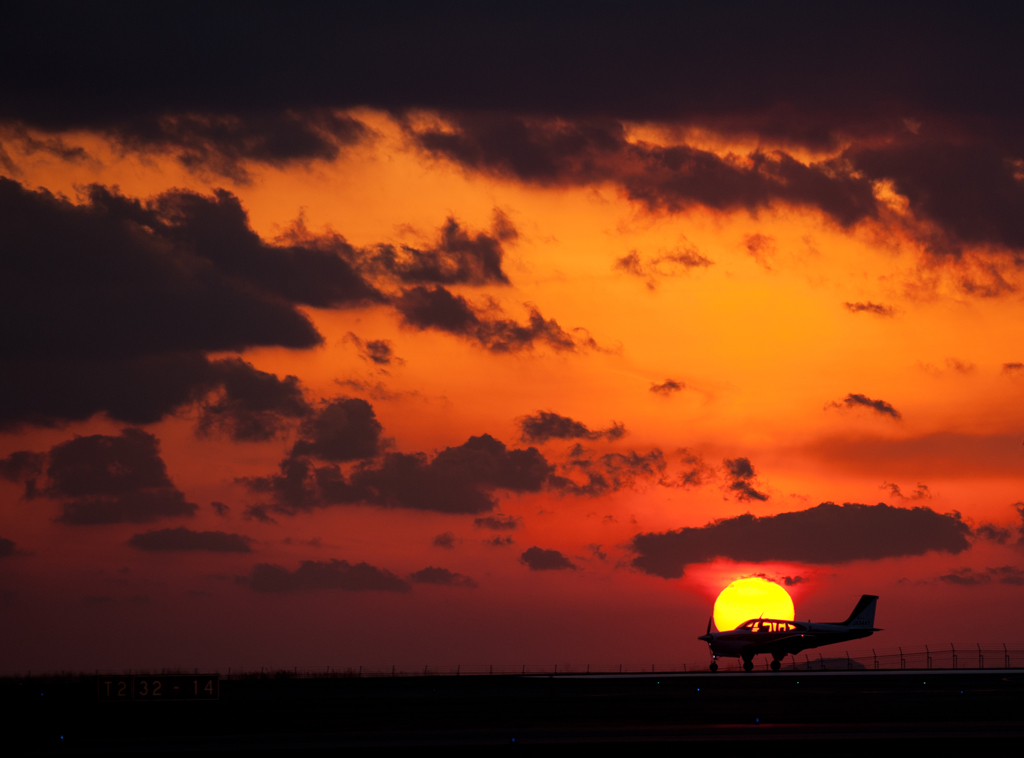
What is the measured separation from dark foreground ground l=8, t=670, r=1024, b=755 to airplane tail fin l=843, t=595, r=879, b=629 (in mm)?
29395

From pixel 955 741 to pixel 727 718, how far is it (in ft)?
30.7

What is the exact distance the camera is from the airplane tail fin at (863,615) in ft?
282

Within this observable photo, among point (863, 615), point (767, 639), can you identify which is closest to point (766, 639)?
point (767, 639)

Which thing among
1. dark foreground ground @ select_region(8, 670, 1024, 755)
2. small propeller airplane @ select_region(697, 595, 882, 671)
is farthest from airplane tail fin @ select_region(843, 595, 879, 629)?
dark foreground ground @ select_region(8, 670, 1024, 755)

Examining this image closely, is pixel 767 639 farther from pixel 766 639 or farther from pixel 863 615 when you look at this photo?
pixel 863 615

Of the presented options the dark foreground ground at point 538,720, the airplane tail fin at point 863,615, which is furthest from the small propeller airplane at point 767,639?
the dark foreground ground at point 538,720

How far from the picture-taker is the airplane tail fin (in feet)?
282

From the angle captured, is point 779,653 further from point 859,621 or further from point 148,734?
point 148,734

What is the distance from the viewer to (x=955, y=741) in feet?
90.6

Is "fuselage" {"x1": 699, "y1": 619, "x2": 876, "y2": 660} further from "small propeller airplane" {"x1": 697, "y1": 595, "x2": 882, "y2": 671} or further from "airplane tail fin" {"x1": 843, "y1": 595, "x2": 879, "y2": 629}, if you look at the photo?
"airplane tail fin" {"x1": 843, "y1": 595, "x2": 879, "y2": 629}

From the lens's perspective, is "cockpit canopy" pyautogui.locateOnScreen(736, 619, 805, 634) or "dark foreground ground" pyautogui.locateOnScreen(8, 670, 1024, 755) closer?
"dark foreground ground" pyautogui.locateOnScreen(8, 670, 1024, 755)

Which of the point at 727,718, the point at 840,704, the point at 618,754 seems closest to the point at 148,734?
the point at 618,754

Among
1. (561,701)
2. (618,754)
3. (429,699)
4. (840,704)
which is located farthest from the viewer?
(429,699)

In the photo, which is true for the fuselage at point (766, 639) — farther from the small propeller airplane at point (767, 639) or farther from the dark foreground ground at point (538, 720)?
the dark foreground ground at point (538, 720)
